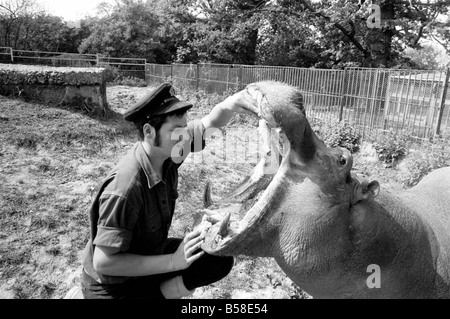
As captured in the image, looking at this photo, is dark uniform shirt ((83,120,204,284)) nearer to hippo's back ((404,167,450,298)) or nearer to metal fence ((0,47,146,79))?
hippo's back ((404,167,450,298))

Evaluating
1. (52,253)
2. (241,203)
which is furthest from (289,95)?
(52,253)

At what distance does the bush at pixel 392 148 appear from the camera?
8523mm

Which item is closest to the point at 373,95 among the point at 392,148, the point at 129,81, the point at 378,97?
the point at 378,97

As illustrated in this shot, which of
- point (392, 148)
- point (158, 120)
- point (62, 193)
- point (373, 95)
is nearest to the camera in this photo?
point (158, 120)

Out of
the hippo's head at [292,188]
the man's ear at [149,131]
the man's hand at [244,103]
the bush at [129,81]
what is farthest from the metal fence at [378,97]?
the bush at [129,81]

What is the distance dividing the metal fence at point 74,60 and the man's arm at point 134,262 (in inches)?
835

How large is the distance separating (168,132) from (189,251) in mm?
645

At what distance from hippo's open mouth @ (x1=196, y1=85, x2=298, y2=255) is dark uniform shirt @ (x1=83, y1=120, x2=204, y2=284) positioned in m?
0.36

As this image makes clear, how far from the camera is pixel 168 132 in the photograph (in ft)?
7.20

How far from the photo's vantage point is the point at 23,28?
79.4 ft

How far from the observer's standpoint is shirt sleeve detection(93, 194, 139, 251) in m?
2.03

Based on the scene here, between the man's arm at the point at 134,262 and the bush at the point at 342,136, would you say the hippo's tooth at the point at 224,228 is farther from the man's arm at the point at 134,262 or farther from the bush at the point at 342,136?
the bush at the point at 342,136

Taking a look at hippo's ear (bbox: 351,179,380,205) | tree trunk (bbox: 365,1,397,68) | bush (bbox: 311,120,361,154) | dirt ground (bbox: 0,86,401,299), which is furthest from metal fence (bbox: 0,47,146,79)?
hippo's ear (bbox: 351,179,380,205)

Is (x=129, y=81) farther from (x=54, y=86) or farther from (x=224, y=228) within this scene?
(x=224, y=228)
